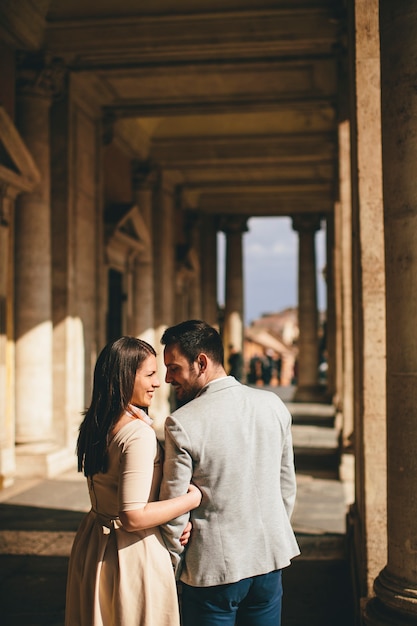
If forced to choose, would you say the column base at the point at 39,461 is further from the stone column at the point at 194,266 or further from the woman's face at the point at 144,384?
the stone column at the point at 194,266

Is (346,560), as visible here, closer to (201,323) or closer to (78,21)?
(201,323)

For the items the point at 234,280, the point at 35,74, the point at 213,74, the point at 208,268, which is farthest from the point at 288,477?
the point at 234,280

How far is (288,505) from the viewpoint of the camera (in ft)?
9.52

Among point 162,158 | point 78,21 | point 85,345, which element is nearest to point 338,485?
point 85,345

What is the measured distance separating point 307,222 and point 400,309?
23006mm

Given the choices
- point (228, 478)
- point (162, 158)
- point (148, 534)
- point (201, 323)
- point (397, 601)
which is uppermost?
point (162, 158)

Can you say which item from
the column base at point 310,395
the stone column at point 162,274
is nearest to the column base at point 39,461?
the stone column at point 162,274

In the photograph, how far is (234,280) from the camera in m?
27.9

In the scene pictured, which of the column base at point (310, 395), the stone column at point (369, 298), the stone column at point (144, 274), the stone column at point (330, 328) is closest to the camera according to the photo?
the stone column at point (369, 298)

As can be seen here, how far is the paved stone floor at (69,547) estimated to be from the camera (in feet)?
16.9

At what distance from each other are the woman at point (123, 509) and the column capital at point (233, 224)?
2480cm

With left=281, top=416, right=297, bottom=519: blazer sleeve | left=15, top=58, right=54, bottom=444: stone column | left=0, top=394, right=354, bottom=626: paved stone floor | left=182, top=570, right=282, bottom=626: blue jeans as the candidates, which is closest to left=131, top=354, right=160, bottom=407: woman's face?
left=281, top=416, right=297, bottom=519: blazer sleeve

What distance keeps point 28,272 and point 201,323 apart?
8454 millimetres

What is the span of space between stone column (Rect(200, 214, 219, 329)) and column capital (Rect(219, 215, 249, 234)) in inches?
24.7
